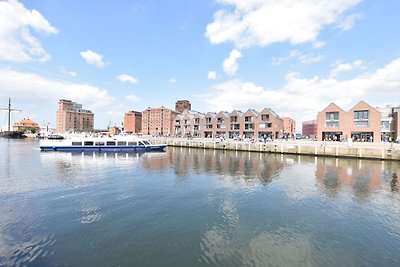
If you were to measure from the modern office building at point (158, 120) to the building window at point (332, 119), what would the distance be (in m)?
112

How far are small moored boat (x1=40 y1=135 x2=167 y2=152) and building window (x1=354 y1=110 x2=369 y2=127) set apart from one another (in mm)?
66075

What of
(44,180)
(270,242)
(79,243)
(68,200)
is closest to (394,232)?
(270,242)

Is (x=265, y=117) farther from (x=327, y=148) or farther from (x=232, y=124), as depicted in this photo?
(x=327, y=148)

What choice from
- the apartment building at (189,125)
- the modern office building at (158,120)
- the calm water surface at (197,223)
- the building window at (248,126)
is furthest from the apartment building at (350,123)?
the modern office building at (158,120)

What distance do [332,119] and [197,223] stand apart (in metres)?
76.6

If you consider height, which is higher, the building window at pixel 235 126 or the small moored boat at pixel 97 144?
the building window at pixel 235 126

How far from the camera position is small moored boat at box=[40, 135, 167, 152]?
63312 millimetres

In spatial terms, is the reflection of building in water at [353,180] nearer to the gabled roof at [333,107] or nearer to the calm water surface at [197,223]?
the calm water surface at [197,223]

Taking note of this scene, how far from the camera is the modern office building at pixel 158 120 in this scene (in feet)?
555

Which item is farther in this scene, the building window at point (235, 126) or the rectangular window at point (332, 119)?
the building window at point (235, 126)

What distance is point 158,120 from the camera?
569ft

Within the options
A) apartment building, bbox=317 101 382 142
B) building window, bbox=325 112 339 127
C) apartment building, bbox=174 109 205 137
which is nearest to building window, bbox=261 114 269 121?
apartment building, bbox=317 101 382 142

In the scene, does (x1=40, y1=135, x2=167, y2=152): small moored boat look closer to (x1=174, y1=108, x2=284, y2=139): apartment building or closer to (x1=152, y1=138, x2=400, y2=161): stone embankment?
(x1=152, y1=138, x2=400, y2=161): stone embankment

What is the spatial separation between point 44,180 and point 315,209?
30430 mm
